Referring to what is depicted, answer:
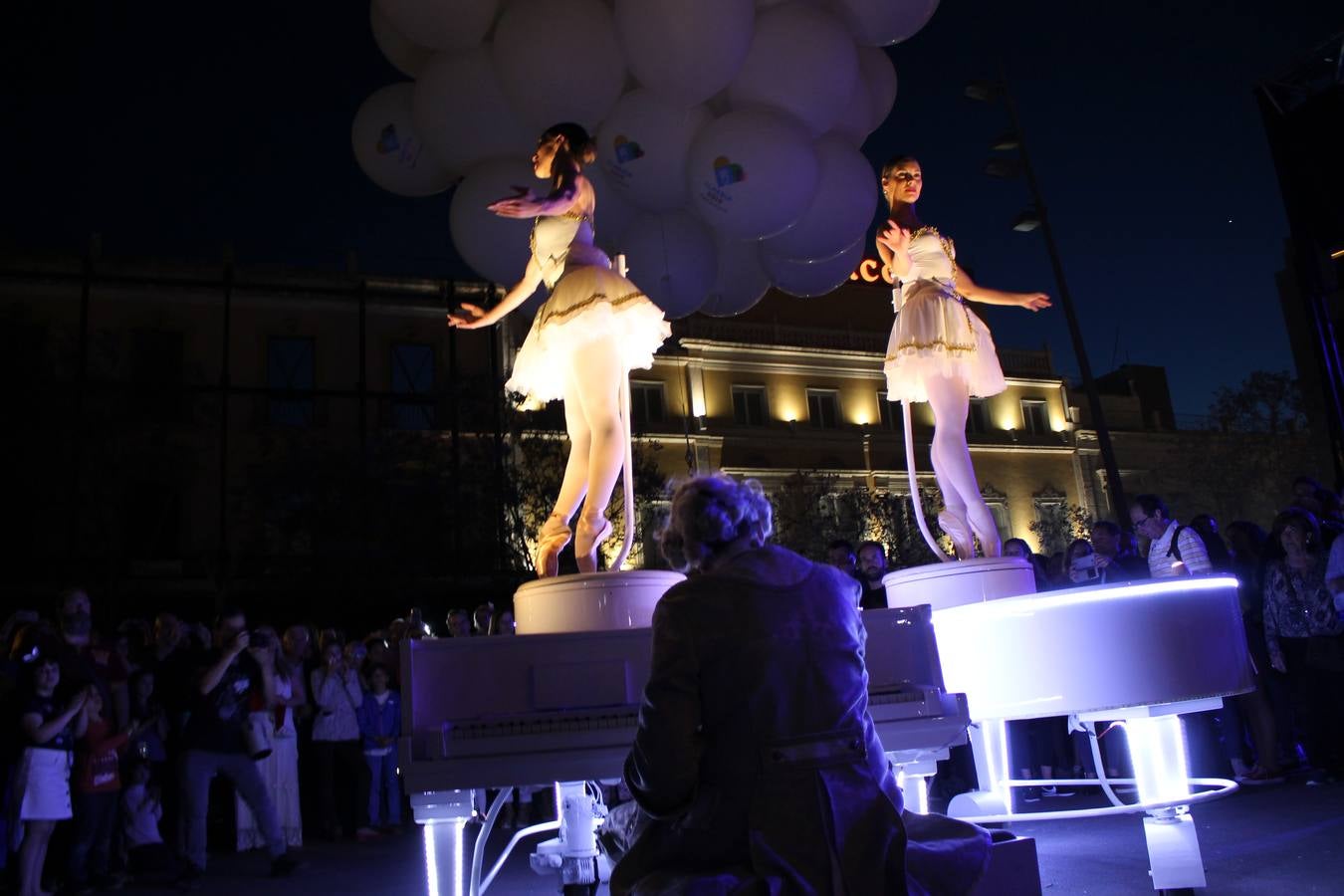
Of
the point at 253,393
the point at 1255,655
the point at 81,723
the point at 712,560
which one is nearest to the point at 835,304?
the point at 253,393

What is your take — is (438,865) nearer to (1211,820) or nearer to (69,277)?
(1211,820)

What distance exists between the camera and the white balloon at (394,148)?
5.16 meters

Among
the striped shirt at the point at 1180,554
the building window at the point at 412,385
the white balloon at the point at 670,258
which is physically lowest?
the striped shirt at the point at 1180,554

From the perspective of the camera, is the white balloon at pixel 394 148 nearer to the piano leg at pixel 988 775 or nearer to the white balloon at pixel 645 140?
the white balloon at pixel 645 140

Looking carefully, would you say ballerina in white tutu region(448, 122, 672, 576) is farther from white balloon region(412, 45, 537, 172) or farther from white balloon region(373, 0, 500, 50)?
white balloon region(373, 0, 500, 50)

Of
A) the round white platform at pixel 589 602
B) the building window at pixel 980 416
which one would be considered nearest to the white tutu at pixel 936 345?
the round white platform at pixel 589 602

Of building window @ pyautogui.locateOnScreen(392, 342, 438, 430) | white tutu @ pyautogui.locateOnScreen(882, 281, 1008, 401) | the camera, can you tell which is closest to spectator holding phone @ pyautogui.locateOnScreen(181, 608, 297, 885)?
white tutu @ pyautogui.locateOnScreen(882, 281, 1008, 401)

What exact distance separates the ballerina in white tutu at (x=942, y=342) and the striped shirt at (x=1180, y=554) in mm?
1084

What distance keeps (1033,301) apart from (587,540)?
2.31 metres

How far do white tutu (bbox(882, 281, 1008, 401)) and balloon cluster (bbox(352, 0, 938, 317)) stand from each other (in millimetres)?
779

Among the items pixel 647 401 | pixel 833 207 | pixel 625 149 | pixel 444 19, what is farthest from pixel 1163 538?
pixel 647 401

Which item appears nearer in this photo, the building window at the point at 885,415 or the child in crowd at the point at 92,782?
the child in crowd at the point at 92,782

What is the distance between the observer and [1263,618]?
6160 millimetres

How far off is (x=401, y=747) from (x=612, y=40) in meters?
3.26
